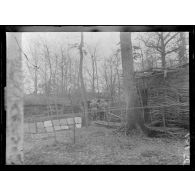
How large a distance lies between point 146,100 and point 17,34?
1.60 m

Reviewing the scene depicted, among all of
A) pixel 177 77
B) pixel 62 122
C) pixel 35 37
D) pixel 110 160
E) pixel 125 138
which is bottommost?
pixel 110 160

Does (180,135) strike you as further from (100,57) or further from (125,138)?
(100,57)

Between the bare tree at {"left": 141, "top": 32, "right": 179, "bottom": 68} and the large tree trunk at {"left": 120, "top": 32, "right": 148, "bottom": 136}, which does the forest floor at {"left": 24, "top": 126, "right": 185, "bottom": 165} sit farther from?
the bare tree at {"left": 141, "top": 32, "right": 179, "bottom": 68}

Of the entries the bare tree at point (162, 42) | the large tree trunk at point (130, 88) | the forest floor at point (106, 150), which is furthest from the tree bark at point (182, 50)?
the forest floor at point (106, 150)

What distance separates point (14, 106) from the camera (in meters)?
2.37

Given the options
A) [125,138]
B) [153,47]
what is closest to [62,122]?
[125,138]

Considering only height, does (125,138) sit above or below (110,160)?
above

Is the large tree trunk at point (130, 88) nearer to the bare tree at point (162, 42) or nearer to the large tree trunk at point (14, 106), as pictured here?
the bare tree at point (162, 42)

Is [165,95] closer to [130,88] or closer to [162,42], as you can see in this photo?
[130,88]

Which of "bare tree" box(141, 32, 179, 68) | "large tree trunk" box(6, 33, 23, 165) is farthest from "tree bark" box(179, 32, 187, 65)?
"large tree trunk" box(6, 33, 23, 165)

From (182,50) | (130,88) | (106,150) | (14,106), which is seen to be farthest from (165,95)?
(14,106)

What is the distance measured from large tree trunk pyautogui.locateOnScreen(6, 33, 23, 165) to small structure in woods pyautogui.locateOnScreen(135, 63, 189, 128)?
1316 mm

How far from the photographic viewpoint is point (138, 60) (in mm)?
2449

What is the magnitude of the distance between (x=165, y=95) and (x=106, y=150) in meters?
0.90
